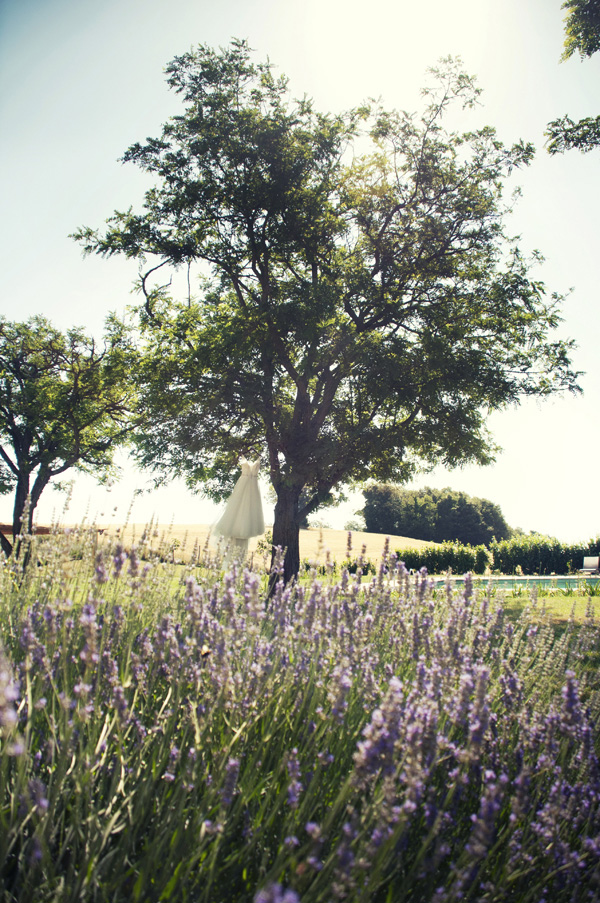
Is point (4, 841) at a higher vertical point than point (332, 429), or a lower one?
lower

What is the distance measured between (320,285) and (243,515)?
5.85 meters

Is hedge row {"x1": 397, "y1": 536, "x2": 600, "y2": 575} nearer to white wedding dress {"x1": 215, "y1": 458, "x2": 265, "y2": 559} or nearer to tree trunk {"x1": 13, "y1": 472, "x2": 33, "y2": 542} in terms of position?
white wedding dress {"x1": 215, "y1": 458, "x2": 265, "y2": 559}

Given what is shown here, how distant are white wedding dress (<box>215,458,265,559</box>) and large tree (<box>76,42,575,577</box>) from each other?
6.43ft

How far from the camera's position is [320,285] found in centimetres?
1349

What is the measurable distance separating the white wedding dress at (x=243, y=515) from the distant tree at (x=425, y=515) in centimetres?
4514

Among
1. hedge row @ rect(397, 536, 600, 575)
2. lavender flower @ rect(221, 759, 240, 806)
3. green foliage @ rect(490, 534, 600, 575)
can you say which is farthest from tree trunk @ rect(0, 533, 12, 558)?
green foliage @ rect(490, 534, 600, 575)

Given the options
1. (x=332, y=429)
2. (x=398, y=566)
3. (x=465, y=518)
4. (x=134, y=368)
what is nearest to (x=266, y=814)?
(x=398, y=566)

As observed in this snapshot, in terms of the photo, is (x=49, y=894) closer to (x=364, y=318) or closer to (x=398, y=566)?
(x=398, y=566)

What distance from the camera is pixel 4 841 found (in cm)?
145

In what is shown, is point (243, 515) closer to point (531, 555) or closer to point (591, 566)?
point (591, 566)

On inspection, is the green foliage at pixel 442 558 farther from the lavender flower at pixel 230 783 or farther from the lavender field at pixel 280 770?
the lavender flower at pixel 230 783

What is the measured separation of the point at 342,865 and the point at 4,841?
0.88 m

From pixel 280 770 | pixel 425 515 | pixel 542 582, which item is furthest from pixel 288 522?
pixel 425 515

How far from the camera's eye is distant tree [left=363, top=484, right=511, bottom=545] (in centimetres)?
5694
